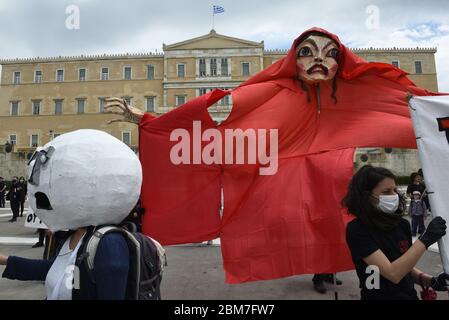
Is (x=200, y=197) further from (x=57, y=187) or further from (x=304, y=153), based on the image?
(x=57, y=187)

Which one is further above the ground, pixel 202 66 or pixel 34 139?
pixel 202 66

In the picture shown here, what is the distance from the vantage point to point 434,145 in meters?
2.58

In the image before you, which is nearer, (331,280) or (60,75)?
(331,280)

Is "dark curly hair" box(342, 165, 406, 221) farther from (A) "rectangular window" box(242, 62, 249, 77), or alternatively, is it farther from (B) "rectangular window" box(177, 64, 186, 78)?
(B) "rectangular window" box(177, 64, 186, 78)

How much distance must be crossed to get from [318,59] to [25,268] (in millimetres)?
3289

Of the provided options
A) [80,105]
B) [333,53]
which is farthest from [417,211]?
[80,105]

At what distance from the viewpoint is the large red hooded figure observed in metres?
3.65

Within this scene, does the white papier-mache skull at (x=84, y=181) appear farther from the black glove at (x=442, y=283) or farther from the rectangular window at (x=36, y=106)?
the rectangular window at (x=36, y=106)

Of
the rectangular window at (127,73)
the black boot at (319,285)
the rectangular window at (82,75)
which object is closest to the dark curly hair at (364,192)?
the black boot at (319,285)

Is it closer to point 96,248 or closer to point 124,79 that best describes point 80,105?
point 124,79

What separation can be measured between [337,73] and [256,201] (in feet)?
5.52

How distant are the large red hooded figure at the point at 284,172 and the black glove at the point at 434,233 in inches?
59.9

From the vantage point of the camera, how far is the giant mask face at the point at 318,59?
3877mm

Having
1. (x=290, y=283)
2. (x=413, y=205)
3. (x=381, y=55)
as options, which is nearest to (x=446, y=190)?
(x=290, y=283)
